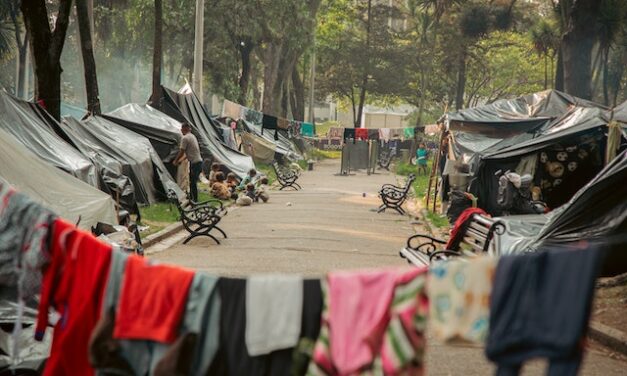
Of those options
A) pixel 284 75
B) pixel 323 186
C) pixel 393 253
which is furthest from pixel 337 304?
pixel 284 75

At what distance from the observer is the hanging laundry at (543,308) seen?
4.05 meters

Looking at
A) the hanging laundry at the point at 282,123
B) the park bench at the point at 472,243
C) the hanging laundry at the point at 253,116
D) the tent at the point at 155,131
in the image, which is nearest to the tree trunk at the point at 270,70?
the hanging laundry at the point at 282,123

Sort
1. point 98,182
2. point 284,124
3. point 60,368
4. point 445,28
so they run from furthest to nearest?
point 445,28 < point 284,124 < point 98,182 < point 60,368

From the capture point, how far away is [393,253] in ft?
50.0

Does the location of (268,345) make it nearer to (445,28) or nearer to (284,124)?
(284,124)

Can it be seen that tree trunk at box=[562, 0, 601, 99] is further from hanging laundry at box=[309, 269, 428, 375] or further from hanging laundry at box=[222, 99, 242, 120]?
hanging laundry at box=[309, 269, 428, 375]

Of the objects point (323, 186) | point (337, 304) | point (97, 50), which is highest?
point (97, 50)

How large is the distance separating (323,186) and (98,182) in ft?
56.8

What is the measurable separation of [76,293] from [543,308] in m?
2.47

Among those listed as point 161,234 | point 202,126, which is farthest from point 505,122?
point 202,126

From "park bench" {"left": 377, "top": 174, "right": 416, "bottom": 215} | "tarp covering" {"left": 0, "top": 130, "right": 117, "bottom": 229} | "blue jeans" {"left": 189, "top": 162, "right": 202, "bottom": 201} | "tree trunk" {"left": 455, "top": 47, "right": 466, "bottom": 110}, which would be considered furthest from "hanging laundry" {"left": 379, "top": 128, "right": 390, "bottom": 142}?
"tarp covering" {"left": 0, "top": 130, "right": 117, "bottom": 229}

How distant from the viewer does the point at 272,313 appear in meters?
4.39

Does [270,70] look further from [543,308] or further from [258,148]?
[543,308]

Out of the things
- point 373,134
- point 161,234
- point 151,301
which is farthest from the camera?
point 373,134
